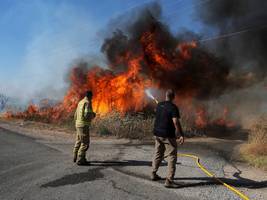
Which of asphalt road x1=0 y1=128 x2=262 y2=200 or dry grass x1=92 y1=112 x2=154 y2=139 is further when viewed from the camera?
dry grass x1=92 y1=112 x2=154 y2=139

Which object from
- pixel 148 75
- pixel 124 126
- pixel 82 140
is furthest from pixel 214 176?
pixel 148 75

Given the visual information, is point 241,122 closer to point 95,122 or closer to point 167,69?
point 167,69

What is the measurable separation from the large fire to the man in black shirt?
10.4m

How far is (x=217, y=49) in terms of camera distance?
72.5 ft

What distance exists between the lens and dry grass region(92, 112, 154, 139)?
14.8 meters

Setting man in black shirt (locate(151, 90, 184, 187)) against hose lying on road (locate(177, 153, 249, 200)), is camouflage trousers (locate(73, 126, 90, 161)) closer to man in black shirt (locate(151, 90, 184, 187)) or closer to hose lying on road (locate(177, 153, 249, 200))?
man in black shirt (locate(151, 90, 184, 187))

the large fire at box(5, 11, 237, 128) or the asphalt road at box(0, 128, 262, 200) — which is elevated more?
the large fire at box(5, 11, 237, 128)

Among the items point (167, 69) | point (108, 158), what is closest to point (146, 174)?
point (108, 158)

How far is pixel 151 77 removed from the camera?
61.8 ft

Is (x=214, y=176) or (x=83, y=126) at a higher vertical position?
(x=83, y=126)

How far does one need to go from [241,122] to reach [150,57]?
722 centimetres

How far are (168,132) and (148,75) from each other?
Result: 11963 millimetres

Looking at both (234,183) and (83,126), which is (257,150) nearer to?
(234,183)

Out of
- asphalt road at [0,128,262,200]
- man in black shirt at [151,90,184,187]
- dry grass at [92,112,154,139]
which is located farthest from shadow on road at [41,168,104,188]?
dry grass at [92,112,154,139]
